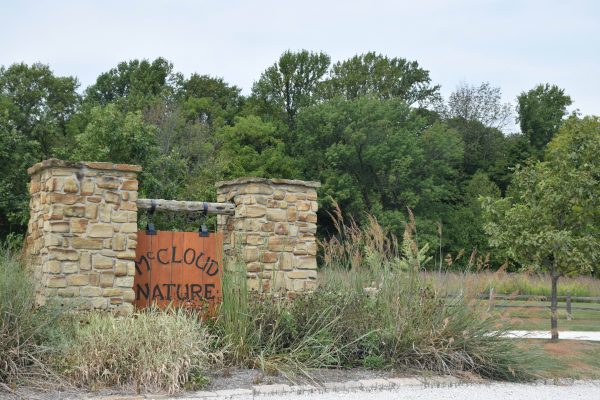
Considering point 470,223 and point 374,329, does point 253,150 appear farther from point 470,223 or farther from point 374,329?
point 374,329

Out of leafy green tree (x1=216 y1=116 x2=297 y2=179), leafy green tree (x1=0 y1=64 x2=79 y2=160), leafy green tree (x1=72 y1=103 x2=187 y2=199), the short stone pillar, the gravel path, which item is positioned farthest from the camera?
leafy green tree (x1=216 y1=116 x2=297 y2=179)

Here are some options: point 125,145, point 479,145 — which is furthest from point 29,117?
point 479,145

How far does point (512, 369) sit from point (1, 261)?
5.85 m

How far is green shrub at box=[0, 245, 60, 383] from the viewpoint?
6824 millimetres

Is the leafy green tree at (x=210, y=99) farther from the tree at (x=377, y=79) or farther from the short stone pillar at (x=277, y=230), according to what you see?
the short stone pillar at (x=277, y=230)

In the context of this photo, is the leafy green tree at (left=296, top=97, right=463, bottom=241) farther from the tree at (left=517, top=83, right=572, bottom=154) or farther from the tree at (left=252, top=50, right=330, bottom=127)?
the tree at (left=517, top=83, right=572, bottom=154)

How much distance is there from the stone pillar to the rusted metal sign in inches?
21.4

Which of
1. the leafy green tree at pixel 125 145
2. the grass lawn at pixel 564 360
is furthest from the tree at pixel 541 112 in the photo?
the grass lawn at pixel 564 360

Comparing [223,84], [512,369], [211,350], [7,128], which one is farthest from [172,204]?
[223,84]

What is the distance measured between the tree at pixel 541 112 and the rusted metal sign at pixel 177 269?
34.9m

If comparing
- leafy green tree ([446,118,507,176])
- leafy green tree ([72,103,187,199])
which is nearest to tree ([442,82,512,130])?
leafy green tree ([446,118,507,176])

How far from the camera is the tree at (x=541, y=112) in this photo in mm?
41938

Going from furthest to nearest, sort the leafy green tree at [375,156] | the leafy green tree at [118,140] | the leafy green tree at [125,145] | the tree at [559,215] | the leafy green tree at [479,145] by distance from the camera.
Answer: the leafy green tree at [479,145]
the leafy green tree at [375,156]
the leafy green tree at [118,140]
the leafy green tree at [125,145]
the tree at [559,215]

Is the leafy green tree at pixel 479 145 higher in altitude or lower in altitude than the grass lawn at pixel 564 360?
higher
